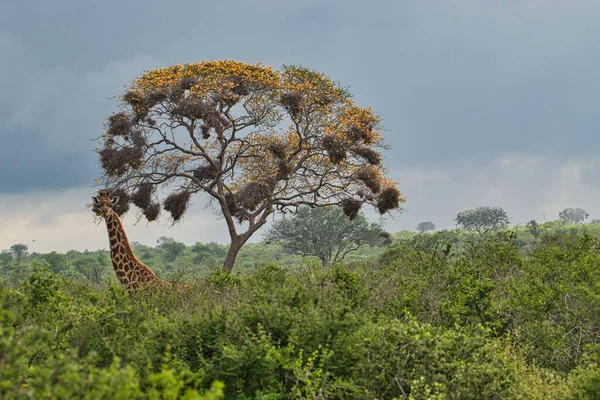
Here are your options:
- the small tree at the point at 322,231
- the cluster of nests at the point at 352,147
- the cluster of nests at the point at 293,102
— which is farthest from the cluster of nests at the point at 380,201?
the small tree at the point at 322,231

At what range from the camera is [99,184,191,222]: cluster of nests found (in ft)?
72.5

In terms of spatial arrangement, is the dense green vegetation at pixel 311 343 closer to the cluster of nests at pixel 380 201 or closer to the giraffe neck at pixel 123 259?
the giraffe neck at pixel 123 259

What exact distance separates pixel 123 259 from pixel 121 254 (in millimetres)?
136

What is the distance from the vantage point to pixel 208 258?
50500 millimetres

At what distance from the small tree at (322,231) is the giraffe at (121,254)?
2535 centimetres

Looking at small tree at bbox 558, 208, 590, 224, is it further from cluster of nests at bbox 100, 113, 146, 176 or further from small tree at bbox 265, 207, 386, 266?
cluster of nests at bbox 100, 113, 146, 176

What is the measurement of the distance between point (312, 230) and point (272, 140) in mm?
17473

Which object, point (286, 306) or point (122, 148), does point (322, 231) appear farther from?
point (286, 306)

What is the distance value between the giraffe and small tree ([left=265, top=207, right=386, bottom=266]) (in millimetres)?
25349

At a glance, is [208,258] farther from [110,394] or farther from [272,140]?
[110,394]

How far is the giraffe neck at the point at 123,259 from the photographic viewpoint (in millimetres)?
13898

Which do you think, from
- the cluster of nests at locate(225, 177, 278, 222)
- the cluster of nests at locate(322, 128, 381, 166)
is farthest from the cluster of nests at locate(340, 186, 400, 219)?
the cluster of nests at locate(225, 177, 278, 222)

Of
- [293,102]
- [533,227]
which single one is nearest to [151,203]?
[293,102]

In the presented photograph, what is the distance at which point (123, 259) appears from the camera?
561 inches
